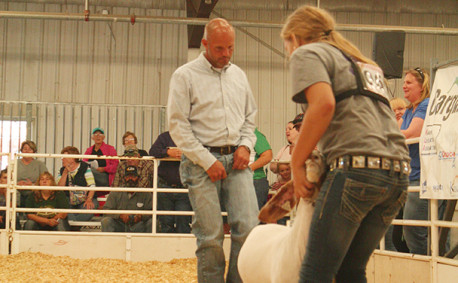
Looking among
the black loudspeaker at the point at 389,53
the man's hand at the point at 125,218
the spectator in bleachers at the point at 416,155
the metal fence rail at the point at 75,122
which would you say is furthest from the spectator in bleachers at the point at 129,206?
the metal fence rail at the point at 75,122

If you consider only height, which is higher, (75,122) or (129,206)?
(75,122)

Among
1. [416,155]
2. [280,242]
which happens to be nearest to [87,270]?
[416,155]

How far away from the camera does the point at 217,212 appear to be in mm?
3004

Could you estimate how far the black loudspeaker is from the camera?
5219 millimetres

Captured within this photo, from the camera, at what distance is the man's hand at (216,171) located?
300 centimetres

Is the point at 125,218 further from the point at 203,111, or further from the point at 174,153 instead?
the point at 203,111

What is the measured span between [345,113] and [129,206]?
16.6ft

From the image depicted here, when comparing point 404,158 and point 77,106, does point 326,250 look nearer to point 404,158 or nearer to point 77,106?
point 404,158

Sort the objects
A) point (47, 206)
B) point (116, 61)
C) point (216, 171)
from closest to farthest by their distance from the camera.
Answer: point (216, 171)
point (47, 206)
point (116, 61)

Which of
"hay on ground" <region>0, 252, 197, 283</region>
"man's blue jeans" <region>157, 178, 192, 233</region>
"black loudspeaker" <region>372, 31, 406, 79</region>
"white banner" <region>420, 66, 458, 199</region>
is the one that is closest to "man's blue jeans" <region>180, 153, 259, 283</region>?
"white banner" <region>420, 66, 458, 199</region>

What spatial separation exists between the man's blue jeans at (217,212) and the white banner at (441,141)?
1501 millimetres

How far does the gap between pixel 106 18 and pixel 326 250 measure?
25.8 ft

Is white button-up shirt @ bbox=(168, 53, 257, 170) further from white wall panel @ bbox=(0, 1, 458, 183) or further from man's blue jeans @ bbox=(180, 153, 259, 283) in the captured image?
white wall panel @ bbox=(0, 1, 458, 183)

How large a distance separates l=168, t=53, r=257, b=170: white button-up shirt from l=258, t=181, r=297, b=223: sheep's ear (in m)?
0.84
